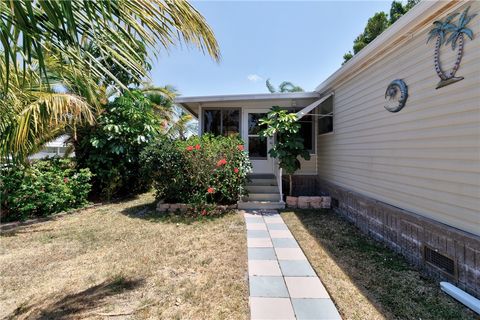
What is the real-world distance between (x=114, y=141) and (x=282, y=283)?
6.97 meters

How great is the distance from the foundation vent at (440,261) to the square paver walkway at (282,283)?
1.53 m

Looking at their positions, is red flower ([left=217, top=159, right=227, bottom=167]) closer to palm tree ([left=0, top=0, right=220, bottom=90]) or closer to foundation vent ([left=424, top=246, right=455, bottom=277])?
palm tree ([left=0, top=0, right=220, bottom=90])

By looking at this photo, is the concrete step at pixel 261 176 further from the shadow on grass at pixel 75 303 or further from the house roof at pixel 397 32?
the shadow on grass at pixel 75 303

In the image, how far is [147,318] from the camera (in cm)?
241

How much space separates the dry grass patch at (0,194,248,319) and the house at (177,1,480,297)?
2.48m

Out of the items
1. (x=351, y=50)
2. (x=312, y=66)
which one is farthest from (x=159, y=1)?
(x=351, y=50)

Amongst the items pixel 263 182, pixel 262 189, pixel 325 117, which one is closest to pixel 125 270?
pixel 262 189

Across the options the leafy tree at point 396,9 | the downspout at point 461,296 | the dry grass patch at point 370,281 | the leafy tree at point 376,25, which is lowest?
the dry grass patch at point 370,281

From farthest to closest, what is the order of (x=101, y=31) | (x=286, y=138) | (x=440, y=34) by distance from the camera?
(x=286, y=138) → (x=440, y=34) → (x=101, y=31)

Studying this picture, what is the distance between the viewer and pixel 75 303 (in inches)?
105

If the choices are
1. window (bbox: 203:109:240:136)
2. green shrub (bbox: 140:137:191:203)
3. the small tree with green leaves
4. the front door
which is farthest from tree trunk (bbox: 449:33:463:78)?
window (bbox: 203:109:240:136)

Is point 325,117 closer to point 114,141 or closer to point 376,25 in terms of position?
point 114,141

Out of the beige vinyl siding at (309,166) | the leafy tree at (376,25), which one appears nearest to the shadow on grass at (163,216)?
the beige vinyl siding at (309,166)

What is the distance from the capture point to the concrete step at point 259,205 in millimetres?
6715
